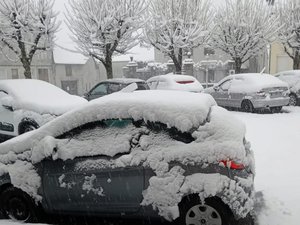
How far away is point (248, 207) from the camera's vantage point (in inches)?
138

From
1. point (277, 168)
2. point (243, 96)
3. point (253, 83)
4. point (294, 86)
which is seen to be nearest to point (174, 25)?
point (294, 86)

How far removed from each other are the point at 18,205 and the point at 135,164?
163 cm

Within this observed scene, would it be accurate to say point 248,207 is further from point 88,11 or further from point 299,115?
point 88,11

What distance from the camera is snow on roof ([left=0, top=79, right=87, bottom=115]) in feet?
25.7

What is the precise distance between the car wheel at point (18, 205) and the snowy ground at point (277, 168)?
0.12m

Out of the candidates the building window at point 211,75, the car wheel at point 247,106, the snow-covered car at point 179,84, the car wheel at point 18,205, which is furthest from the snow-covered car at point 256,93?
the building window at point 211,75

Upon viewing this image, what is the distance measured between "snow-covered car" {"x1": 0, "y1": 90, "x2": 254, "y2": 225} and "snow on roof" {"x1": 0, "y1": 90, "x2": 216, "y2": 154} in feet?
0.04

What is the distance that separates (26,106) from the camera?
7.95 metres

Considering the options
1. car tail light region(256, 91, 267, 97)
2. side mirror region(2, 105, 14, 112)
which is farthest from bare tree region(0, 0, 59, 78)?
car tail light region(256, 91, 267, 97)

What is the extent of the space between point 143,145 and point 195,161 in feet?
1.93

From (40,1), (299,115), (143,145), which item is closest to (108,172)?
(143,145)

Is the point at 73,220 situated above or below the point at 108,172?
below

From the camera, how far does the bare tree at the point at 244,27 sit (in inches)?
821

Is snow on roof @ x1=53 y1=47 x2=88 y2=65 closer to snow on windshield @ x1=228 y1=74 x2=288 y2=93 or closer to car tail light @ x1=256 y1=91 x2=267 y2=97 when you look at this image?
snow on windshield @ x1=228 y1=74 x2=288 y2=93
